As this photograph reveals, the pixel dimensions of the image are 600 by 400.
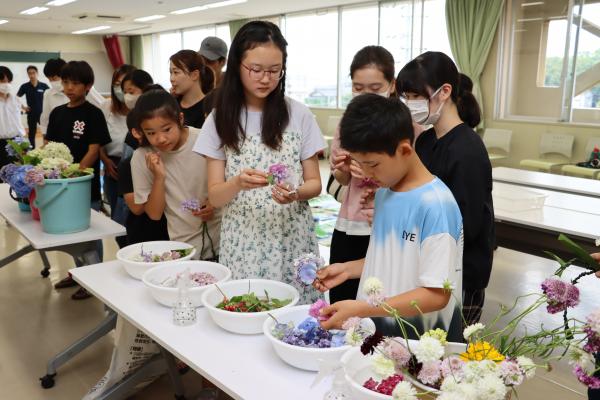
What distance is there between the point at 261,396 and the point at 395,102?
0.72m

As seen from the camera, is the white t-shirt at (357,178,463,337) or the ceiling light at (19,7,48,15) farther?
the ceiling light at (19,7,48,15)

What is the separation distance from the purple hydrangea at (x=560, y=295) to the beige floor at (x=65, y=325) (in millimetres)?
1731

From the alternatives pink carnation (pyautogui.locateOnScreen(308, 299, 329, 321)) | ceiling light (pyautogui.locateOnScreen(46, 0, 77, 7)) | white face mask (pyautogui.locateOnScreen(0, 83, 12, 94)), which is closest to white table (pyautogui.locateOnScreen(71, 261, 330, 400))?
pink carnation (pyautogui.locateOnScreen(308, 299, 329, 321))

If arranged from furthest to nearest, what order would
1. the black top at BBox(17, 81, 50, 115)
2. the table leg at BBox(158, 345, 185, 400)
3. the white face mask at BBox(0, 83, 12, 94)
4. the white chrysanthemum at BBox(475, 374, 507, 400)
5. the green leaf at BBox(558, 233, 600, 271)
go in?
the black top at BBox(17, 81, 50, 115) < the white face mask at BBox(0, 83, 12, 94) < the table leg at BBox(158, 345, 185, 400) < the green leaf at BBox(558, 233, 600, 271) < the white chrysanthemum at BBox(475, 374, 507, 400)

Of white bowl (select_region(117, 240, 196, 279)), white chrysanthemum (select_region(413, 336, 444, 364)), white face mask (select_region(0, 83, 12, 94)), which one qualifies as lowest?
white bowl (select_region(117, 240, 196, 279))

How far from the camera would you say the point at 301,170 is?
1.82 m

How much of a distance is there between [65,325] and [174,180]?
62.7 inches

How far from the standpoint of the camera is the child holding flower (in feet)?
6.62

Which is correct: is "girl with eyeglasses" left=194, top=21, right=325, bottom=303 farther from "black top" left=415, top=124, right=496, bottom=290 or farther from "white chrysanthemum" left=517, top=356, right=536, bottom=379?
"white chrysanthemum" left=517, top=356, right=536, bottom=379

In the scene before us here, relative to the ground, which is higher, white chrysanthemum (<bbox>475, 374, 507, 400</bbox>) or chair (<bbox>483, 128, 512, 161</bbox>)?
white chrysanthemum (<bbox>475, 374, 507, 400</bbox>)

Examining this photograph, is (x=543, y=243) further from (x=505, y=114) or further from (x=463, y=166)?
(x=505, y=114)

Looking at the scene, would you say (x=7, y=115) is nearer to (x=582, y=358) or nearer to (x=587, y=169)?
(x=582, y=358)

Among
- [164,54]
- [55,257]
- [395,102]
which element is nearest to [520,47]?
[55,257]

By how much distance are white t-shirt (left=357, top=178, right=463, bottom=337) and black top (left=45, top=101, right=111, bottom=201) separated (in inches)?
94.3
